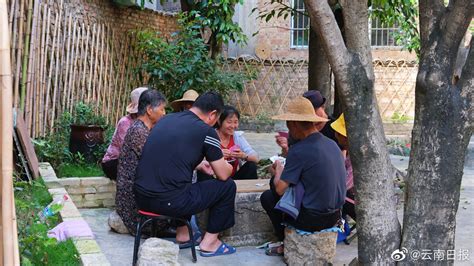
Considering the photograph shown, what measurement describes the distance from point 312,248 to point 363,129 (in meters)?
1.15

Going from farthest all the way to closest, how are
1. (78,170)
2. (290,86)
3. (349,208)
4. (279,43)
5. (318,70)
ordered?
1. (279,43)
2. (290,86)
3. (318,70)
4. (78,170)
5. (349,208)

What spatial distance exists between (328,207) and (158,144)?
1255 millimetres

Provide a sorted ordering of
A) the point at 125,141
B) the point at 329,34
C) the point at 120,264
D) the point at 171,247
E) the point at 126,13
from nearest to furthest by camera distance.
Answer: the point at 329,34
the point at 171,247
the point at 120,264
the point at 125,141
the point at 126,13

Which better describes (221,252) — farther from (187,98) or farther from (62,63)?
(62,63)

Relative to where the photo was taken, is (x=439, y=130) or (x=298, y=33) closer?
(x=439, y=130)

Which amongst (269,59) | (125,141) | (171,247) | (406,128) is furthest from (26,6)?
(406,128)

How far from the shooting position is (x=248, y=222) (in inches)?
196

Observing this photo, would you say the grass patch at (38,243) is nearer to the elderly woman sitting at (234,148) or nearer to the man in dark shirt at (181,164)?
the man in dark shirt at (181,164)

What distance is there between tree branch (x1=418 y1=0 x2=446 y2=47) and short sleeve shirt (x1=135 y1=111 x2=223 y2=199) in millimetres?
1585

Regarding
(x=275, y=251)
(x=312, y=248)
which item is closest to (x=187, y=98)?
(x=275, y=251)

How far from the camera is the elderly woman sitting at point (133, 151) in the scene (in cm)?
477

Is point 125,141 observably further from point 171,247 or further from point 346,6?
point 346,6

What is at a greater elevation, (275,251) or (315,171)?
(315,171)

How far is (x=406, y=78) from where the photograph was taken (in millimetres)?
15625
